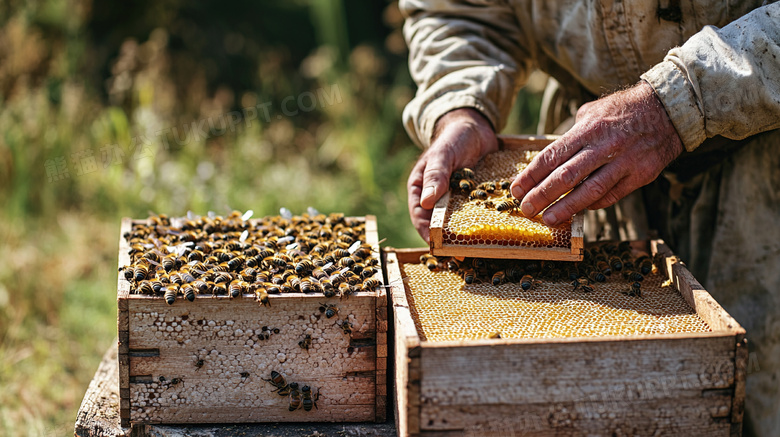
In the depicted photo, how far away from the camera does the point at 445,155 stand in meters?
2.85

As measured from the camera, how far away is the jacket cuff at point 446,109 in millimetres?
3154

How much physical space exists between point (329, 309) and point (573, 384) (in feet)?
2.71

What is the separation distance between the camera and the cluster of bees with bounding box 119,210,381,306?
2297mm

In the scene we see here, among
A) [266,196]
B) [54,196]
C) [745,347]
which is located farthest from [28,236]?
[745,347]

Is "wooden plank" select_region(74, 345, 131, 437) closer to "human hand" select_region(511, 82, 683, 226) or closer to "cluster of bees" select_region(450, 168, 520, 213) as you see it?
"cluster of bees" select_region(450, 168, 520, 213)

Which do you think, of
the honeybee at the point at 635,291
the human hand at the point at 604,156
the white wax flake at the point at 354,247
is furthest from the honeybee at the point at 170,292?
the honeybee at the point at 635,291

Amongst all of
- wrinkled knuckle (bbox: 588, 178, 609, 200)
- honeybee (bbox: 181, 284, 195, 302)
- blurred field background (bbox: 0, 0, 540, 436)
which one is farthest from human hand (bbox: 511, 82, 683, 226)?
blurred field background (bbox: 0, 0, 540, 436)

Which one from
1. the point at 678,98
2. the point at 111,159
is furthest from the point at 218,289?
the point at 111,159

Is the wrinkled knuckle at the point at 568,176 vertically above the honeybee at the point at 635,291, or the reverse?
the wrinkled knuckle at the point at 568,176

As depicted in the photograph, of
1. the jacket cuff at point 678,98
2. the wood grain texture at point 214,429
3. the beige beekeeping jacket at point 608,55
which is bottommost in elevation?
the wood grain texture at point 214,429

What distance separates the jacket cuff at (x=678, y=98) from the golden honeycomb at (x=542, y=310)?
0.59 m

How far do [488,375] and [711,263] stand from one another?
69.1 inches

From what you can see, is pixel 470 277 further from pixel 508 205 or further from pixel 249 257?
pixel 249 257

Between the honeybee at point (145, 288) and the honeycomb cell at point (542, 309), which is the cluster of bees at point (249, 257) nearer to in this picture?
the honeybee at point (145, 288)
